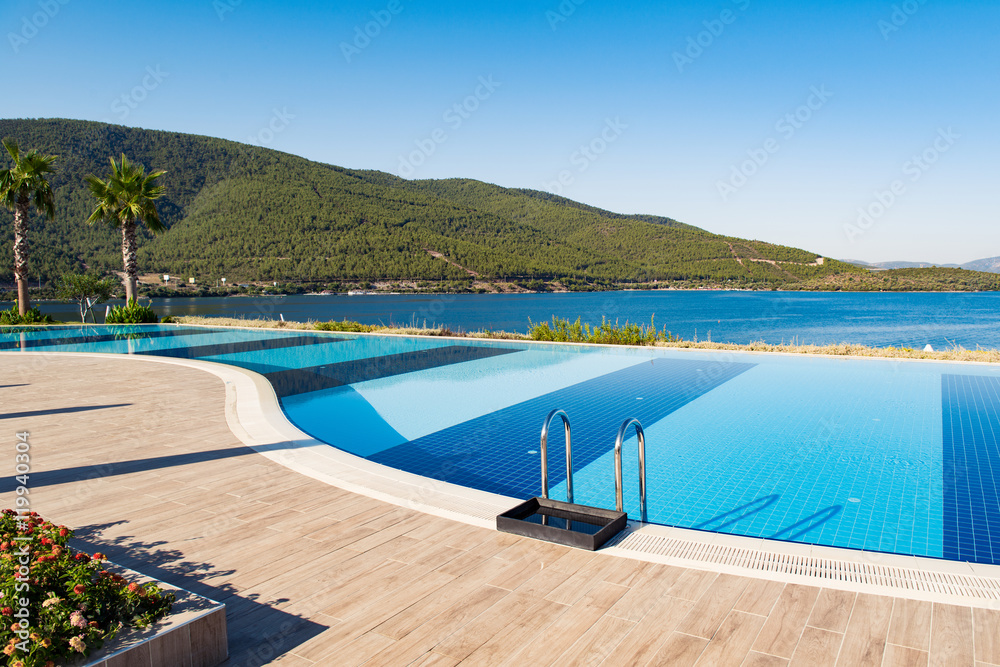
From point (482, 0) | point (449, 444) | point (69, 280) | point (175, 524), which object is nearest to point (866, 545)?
point (449, 444)

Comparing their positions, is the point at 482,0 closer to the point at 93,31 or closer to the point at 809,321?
the point at 93,31

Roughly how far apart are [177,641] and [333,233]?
78340 mm

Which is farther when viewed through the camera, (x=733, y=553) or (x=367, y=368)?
(x=367, y=368)

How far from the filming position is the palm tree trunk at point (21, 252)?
21266 mm

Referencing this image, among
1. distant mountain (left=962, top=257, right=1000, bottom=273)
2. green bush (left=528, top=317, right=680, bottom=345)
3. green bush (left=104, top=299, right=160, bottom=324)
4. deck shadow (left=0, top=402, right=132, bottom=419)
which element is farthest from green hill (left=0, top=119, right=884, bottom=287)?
distant mountain (left=962, top=257, right=1000, bottom=273)

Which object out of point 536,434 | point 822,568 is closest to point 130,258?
point 536,434

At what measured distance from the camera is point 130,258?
72.8 feet

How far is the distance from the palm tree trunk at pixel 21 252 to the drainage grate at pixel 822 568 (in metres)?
25.5

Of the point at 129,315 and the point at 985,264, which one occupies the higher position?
the point at 985,264

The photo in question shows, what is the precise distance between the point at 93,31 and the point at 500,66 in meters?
9.86

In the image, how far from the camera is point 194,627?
209 centimetres

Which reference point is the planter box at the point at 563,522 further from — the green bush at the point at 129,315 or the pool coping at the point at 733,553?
the green bush at the point at 129,315

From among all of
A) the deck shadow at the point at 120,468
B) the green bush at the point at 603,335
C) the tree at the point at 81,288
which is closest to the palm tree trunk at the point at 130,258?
the tree at the point at 81,288

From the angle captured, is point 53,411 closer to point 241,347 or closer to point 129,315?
point 241,347
